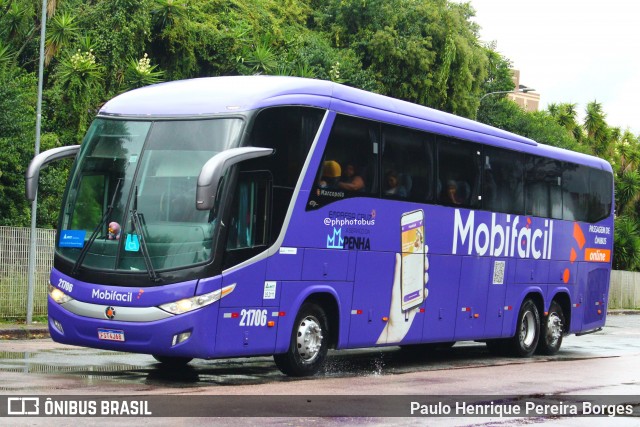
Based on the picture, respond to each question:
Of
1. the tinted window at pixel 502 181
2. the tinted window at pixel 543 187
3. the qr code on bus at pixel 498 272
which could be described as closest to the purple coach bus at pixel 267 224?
the tinted window at pixel 502 181

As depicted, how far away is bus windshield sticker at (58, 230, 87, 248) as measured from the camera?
12414 mm

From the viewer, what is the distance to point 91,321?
1202 centimetres

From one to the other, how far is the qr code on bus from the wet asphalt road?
4.66 feet

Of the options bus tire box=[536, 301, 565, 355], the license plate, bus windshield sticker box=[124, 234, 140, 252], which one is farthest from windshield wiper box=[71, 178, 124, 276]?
bus tire box=[536, 301, 565, 355]

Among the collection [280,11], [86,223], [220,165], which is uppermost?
[280,11]

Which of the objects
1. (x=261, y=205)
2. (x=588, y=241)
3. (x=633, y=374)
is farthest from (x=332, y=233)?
(x=588, y=241)

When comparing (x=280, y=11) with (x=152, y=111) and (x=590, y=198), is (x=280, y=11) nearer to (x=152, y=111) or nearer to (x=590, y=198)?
(x=590, y=198)

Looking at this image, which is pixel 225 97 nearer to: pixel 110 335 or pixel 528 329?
pixel 110 335

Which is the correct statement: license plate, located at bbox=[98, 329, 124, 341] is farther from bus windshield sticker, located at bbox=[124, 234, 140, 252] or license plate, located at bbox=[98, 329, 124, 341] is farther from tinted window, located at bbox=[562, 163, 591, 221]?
tinted window, located at bbox=[562, 163, 591, 221]

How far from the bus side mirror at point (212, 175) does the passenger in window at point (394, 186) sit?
3.67 metres

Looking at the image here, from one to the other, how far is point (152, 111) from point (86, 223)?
5.26 feet

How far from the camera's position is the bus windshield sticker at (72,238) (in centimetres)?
1241

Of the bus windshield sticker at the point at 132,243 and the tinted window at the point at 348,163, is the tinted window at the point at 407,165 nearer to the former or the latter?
the tinted window at the point at 348,163

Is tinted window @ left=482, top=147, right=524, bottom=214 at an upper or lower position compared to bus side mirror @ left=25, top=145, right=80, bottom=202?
upper
